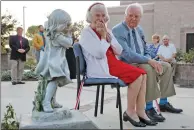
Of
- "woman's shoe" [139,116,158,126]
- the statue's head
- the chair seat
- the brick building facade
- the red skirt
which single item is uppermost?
the brick building facade

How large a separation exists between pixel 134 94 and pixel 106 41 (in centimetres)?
65

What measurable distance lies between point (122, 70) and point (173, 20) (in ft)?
40.8

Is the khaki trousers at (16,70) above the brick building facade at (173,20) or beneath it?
beneath

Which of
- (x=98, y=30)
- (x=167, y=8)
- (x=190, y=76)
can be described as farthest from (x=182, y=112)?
(x=167, y=8)

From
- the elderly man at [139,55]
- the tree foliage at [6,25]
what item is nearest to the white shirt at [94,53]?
the elderly man at [139,55]

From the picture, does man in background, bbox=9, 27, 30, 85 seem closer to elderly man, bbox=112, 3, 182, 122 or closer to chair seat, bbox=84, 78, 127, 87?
elderly man, bbox=112, 3, 182, 122

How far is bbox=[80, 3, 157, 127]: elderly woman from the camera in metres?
3.50

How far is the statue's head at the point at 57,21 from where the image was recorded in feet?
10.0

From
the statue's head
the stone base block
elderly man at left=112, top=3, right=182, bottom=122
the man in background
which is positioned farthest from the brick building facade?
the stone base block

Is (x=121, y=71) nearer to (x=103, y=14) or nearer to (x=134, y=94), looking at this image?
(x=134, y=94)

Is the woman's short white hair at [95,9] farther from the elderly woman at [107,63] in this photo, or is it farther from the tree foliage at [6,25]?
the tree foliage at [6,25]

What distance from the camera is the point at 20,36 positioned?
325 inches

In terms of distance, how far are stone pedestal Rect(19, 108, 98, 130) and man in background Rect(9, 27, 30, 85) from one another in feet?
16.9

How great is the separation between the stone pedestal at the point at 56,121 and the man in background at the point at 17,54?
515 centimetres
